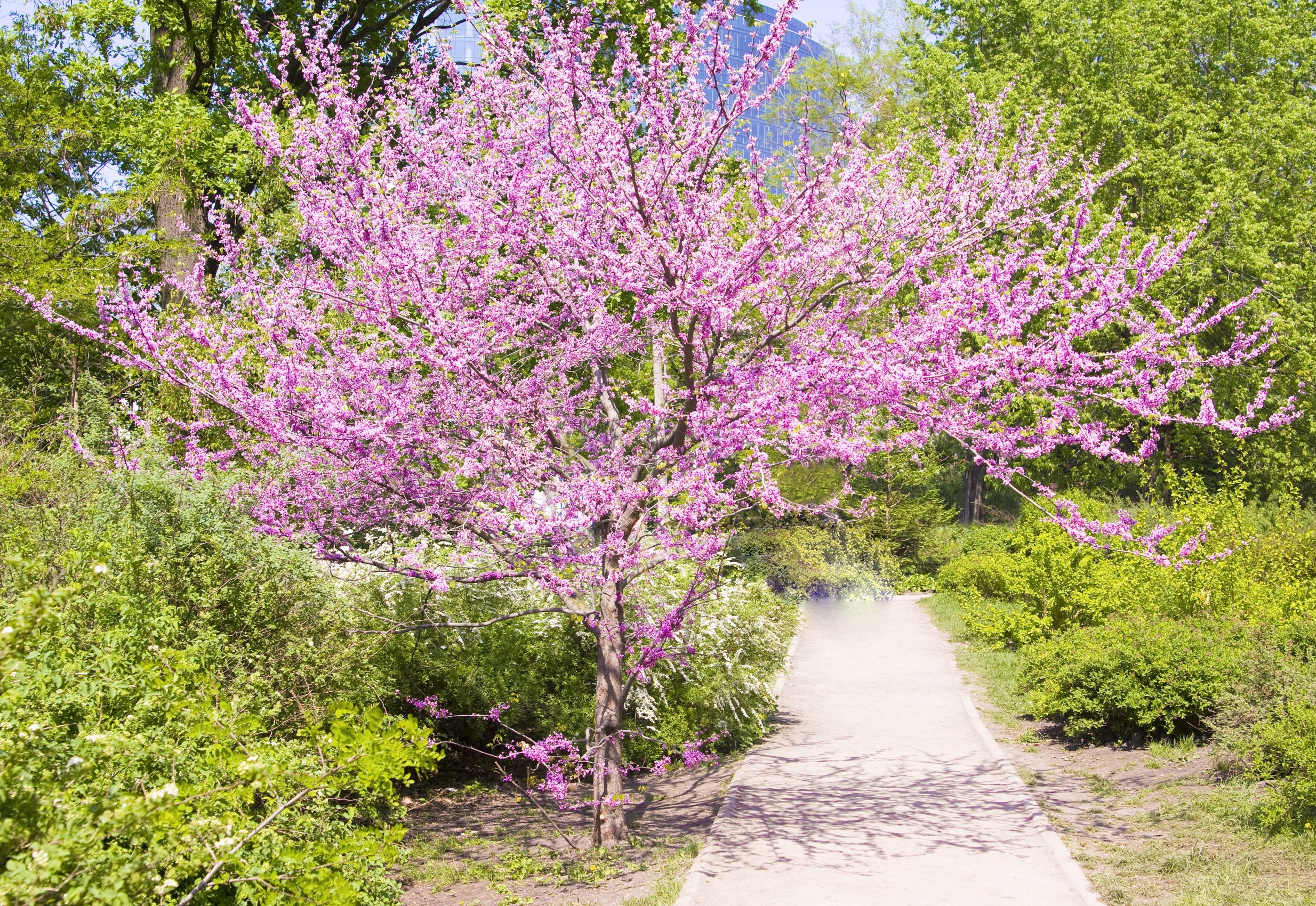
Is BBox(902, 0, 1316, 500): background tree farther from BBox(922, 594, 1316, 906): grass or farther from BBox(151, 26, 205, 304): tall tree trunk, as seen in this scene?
BBox(151, 26, 205, 304): tall tree trunk

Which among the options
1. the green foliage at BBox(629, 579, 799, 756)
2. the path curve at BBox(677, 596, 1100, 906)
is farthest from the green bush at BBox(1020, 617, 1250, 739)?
the green foliage at BBox(629, 579, 799, 756)

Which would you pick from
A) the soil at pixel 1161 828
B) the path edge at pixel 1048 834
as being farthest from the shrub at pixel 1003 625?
the soil at pixel 1161 828

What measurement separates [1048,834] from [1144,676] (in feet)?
9.74

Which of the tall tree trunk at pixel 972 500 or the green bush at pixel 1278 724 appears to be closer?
the green bush at pixel 1278 724

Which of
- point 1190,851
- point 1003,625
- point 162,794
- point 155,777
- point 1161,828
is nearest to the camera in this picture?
point 162,794

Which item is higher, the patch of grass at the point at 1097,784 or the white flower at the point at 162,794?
the white flower at the point at 162,794

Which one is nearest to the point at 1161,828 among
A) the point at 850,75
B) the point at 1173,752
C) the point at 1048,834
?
the point at 1048,834

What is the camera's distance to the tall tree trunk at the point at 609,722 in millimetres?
7637

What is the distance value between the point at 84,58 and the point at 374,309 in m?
18.2

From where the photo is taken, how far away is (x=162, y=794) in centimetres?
324

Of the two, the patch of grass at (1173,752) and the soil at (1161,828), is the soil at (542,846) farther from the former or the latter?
the patch of grass at (1173,752)

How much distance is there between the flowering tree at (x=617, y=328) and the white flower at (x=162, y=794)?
350 cm

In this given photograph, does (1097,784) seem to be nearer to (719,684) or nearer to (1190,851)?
(1190,851)

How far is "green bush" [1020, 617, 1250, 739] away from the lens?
933 centimetres
